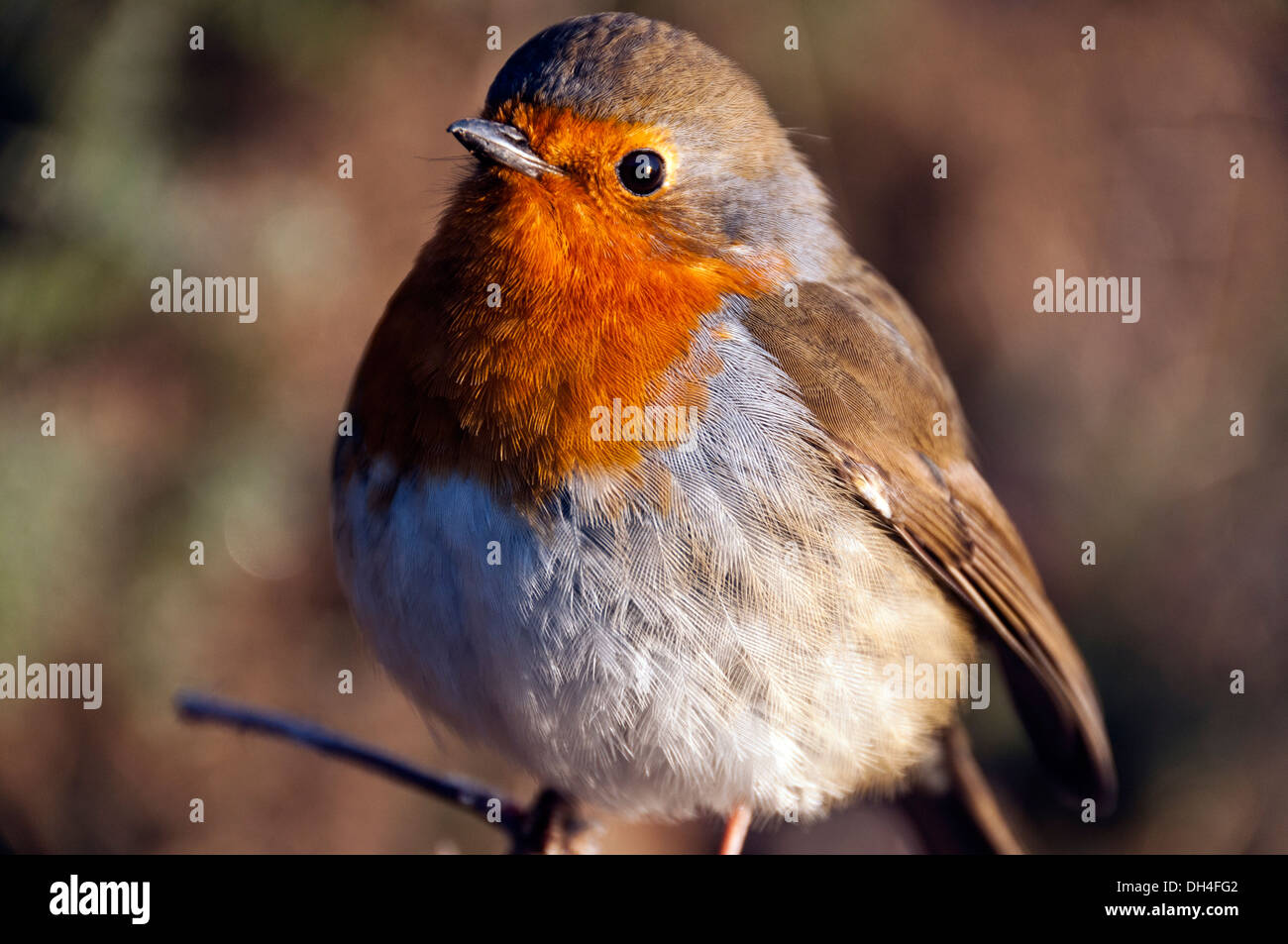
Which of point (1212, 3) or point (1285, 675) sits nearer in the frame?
point (1285, 675)

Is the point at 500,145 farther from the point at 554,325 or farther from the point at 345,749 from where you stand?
the point at 345,749

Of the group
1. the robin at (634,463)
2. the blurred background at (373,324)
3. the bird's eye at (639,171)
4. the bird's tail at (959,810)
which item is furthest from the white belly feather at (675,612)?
the blurred background at (373,324)

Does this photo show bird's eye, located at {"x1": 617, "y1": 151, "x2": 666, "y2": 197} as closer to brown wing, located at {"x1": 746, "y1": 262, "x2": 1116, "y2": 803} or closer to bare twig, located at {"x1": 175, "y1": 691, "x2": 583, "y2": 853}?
brown wing, located at {"x1": 746, "y1": 262, "x2": 1116, "y2": 803}

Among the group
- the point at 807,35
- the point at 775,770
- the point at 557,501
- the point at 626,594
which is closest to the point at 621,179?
the point at 557,501

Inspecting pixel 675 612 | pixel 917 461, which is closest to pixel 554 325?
pixel 675 612

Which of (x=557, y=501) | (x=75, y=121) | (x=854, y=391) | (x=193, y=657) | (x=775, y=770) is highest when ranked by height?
(x=75, y=121)

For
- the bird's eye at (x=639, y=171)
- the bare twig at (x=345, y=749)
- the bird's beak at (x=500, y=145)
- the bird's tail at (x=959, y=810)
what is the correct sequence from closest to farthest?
the bird's beak at (x=500, y=145)
the bird's eye at (x=639, y=171)
the bare twig at (x=345, y=749)
the bird's tail at (x=959, y=810)

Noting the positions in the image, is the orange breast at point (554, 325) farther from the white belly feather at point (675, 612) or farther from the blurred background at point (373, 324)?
the blurred background at point (373, 324)

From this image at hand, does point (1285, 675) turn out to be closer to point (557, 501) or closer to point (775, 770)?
point (775, 770)
